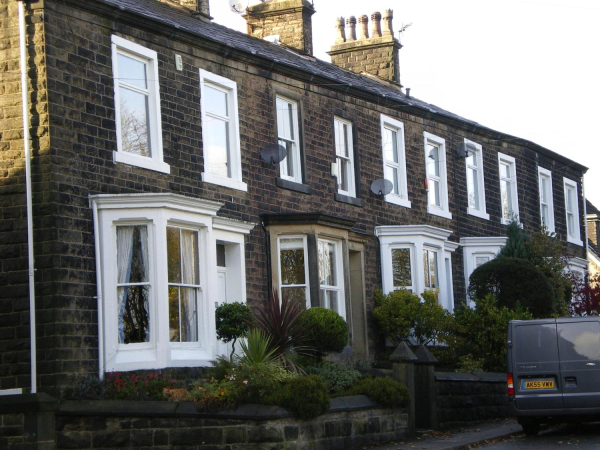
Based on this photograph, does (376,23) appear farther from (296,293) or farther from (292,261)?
(296,293)

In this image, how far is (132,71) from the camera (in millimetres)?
17719

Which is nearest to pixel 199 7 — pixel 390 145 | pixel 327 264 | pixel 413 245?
pixel 390 145

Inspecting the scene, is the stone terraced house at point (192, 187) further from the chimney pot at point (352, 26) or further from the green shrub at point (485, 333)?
the chimney pot at point (352, 26)

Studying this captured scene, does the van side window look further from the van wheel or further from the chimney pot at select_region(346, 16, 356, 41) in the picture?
the chimney pot at select_region(346, 16, 356, 41)

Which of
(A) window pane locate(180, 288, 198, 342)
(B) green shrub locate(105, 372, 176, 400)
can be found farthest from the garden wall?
(A) window pane locate(180, 288, 198, 342)

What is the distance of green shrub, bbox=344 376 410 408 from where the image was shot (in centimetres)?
Result: 1670

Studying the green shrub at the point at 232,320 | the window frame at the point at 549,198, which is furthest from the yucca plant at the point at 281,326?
the window frame at the point at 549,198

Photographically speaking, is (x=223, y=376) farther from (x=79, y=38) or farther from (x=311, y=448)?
(x=79, y=38)

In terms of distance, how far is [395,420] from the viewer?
56.0 feet

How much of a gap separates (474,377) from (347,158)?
19.3 feet

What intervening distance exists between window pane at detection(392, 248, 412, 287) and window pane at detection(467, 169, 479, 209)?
14.7 ft

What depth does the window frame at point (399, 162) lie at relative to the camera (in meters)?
24.7

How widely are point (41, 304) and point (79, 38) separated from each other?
14.1ft

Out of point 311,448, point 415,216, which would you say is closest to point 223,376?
point 311,448
